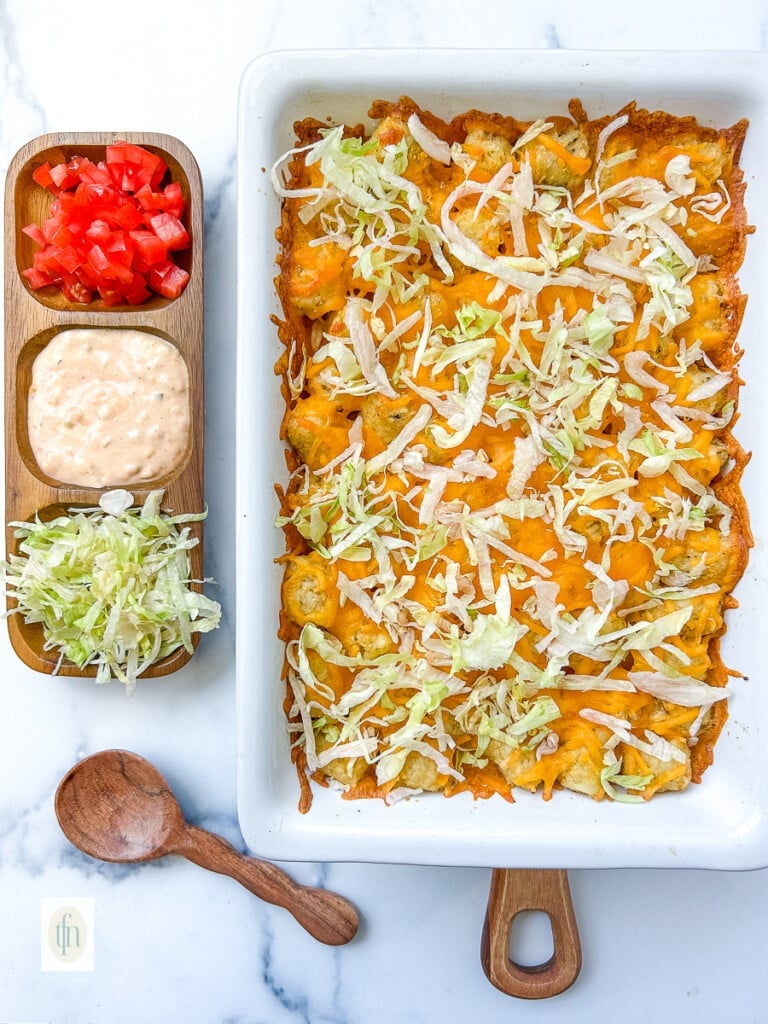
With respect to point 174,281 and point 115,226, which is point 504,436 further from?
point 115,226

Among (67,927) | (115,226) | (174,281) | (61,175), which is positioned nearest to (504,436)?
(174,281)

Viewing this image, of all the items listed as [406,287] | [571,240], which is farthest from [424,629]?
[571,240]

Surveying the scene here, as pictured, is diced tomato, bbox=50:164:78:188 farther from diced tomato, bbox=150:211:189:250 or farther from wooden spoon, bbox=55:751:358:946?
wooden spoon, bbox=55:751:358:946

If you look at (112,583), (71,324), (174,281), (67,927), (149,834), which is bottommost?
(67,927)

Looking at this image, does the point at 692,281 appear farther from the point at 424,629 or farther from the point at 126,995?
the point at 126,995

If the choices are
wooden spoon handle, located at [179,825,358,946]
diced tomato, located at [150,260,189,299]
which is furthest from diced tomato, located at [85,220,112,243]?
wooden spoon handle, located at [179,825,358,946]
